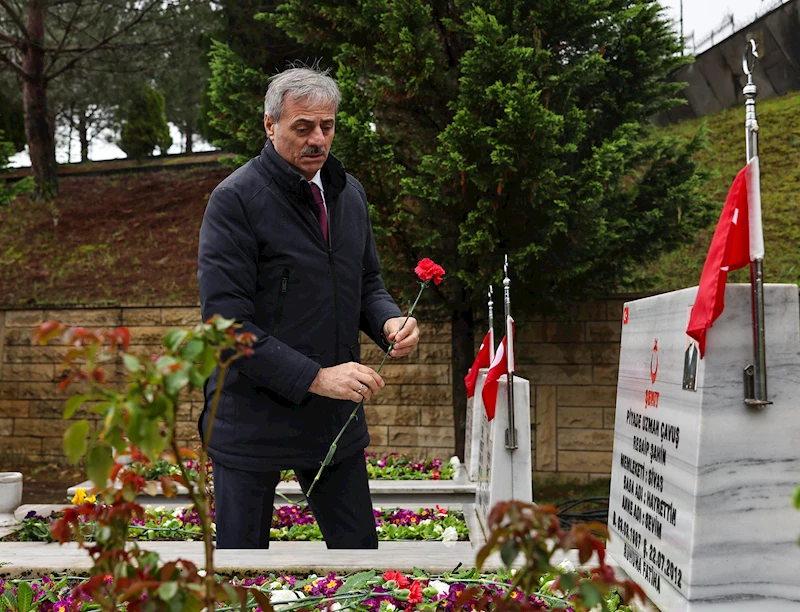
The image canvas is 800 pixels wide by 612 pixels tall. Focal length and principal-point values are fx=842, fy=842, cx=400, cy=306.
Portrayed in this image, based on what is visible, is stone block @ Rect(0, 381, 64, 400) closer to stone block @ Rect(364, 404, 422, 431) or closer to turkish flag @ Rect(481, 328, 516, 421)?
stone block @ Rect(364, 404, 422, 431)

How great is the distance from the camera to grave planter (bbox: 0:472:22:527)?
4.55m

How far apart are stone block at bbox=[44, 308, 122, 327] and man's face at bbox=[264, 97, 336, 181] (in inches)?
323

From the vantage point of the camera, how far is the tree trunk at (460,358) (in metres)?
8.59

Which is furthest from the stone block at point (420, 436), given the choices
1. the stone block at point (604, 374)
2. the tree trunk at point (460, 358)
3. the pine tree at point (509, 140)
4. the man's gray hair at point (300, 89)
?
the man's gray hair at point (300, 89)

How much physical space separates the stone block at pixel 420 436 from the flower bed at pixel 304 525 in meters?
3.57

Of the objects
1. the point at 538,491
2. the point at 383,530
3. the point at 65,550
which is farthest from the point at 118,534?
the point at 538,491

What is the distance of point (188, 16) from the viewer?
48.5 feet

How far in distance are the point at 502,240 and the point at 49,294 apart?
6941mm

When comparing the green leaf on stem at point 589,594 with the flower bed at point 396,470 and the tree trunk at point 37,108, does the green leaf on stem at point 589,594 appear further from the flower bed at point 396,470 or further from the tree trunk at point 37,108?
the tree trunk at point 37,108

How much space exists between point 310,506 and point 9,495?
2429mm

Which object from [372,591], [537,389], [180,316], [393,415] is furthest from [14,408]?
[372,591]

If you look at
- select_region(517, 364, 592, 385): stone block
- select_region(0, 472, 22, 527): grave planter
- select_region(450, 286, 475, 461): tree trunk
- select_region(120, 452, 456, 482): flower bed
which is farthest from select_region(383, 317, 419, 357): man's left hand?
select_region(517, 364, 592, 385): stone block

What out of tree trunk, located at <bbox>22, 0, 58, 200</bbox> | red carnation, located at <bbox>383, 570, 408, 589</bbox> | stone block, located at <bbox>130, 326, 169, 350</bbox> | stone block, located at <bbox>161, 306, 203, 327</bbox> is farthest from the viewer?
tree trunk, located at <bbox>22, 0, 58, 200</bbox>

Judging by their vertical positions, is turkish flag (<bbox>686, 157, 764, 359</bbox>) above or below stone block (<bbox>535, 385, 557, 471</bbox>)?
above
